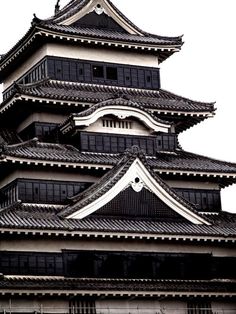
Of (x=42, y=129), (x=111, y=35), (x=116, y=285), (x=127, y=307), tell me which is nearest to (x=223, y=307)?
(x=127, y=307)

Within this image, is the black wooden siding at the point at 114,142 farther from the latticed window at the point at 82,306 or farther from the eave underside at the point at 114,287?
the latticed window at the point at 82,306

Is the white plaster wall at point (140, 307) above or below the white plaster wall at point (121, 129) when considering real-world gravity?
below

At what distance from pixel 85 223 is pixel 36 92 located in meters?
Result: 8.34

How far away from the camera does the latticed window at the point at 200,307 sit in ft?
136

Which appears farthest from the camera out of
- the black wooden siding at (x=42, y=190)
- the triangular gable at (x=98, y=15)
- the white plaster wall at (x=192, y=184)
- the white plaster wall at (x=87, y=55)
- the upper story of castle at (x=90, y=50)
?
the triangular gable at (x=98, y=15)

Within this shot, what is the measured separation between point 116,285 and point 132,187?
217 inches

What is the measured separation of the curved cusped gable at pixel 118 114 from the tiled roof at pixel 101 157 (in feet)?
5.13

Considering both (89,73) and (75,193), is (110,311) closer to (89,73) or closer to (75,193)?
(75,193)

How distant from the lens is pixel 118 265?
4103 centimetres

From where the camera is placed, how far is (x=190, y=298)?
41031 mm

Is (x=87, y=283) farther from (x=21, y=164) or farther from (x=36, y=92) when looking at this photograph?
(x=36, y=92)

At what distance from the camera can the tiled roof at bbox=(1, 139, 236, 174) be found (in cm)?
4175

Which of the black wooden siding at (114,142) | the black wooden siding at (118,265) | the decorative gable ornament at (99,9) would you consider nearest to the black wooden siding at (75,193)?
the black wooden siding at (118,265)

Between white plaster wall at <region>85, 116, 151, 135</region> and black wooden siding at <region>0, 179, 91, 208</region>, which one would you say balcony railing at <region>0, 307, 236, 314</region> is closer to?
black wooden siding at <region>0, 179, 91, 208</region>
